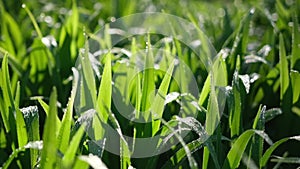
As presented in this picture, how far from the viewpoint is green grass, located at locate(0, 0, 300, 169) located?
3.17 feet

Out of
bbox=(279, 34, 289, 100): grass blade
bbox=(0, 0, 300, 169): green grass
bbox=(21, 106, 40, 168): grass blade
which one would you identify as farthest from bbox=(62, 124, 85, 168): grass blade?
bbox=(279, 34, 289, 100): grass blade

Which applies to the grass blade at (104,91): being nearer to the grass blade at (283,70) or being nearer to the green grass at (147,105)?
the green grass at (147,105)

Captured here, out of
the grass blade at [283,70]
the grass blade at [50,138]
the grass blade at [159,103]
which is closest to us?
the grass blade at [50,138]

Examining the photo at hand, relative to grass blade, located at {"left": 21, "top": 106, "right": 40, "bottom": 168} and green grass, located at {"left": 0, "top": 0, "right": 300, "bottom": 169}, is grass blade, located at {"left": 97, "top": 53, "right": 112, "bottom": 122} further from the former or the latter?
grass blade, located at {"left": 21, "top": 106, "right": 40, "bottom": 168}

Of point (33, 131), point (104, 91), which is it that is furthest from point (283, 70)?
point (33, 131)

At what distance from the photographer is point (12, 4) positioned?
2.56 meters

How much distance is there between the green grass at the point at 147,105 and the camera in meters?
0.97

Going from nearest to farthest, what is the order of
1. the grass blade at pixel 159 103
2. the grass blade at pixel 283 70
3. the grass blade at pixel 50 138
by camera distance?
1. the grass blade at pixel 50 138
2. the grass blade at pixel 159 103
3. the grass blade at pixel 283 70

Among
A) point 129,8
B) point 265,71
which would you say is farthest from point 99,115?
point 129,8

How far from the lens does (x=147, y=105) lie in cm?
114

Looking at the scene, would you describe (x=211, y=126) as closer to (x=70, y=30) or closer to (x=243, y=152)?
(x=243, y=152)

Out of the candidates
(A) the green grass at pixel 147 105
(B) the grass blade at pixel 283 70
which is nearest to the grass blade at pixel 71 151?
(A) the green grass at pixel 147 105

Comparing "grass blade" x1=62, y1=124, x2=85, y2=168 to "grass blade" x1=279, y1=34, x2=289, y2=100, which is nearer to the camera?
"grass blade" x1=62, y1=124, x2=85, y2=168

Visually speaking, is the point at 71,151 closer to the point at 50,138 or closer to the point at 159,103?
the point at 50,138
